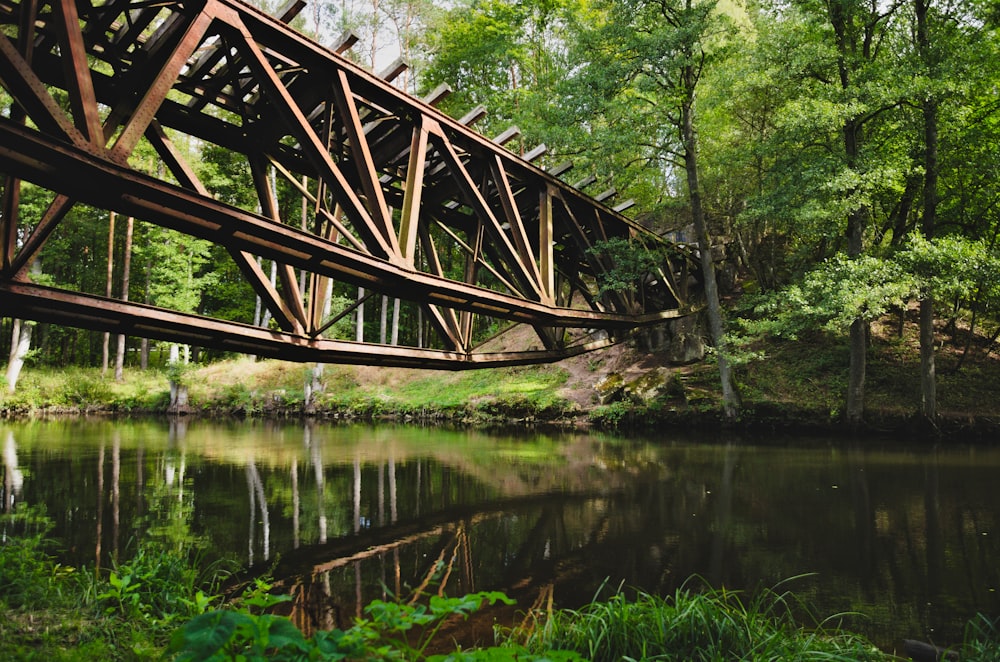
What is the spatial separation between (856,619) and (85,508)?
9.38 metres

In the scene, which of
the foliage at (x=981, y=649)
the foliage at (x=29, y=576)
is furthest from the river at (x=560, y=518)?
the foliage at (x=29, y=576)

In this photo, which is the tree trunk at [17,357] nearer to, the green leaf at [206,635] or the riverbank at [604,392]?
the riverbank at [604,392]

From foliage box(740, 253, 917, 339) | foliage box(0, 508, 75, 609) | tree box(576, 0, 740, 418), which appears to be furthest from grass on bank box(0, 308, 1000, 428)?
foliage box(0, 508, 75, 609)

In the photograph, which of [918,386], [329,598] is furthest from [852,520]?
[918,386]

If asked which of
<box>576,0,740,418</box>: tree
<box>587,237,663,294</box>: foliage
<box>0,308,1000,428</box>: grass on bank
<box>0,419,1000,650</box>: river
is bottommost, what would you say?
<box>0,419,1000,650</box>: river

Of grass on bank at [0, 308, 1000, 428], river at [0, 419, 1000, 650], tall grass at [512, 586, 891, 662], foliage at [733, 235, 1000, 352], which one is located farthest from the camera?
grass on bank at [0, 308, 1000, 428]

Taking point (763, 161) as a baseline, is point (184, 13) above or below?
below

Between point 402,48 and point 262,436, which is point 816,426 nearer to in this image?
point 262,436

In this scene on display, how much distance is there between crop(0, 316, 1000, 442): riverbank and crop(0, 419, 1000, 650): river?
2807mm

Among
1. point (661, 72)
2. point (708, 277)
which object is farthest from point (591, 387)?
point (661, 72)

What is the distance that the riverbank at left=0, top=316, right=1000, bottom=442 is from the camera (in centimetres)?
1714

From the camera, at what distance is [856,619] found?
15.0 ft

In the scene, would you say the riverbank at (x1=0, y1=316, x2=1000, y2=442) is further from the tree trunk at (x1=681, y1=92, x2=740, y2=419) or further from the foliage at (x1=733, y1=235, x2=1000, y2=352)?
the foliage at (x1=733, y1=235, x2=1000, y2=352)

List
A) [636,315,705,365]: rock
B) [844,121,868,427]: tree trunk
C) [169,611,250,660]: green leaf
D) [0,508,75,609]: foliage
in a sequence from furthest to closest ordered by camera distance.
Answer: [636,315,705,365]: rock, [844,121,868,427]: tree trunk, [0,508,75,609]: foliage, [169,611,250,660]: green leaf
